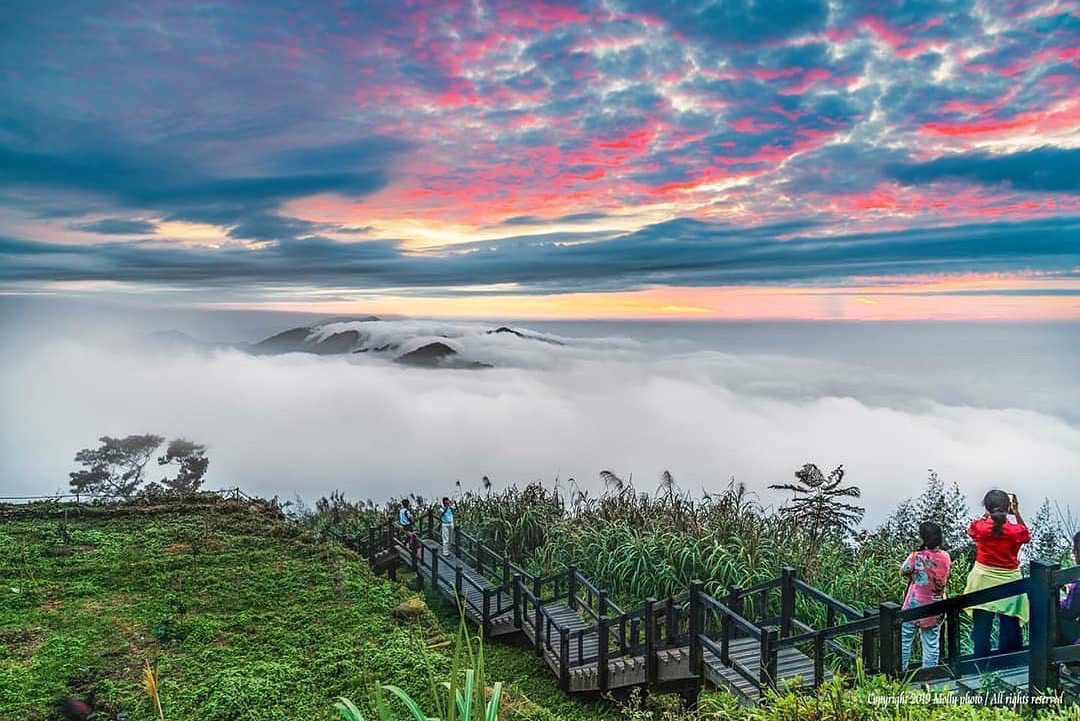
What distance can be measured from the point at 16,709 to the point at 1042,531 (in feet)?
A: 51.0

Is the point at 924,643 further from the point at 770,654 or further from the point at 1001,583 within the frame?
the point at 770,654

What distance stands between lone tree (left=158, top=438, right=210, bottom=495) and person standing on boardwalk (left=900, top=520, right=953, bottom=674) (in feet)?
131

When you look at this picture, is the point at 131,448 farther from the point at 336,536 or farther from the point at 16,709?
the point at 16,709

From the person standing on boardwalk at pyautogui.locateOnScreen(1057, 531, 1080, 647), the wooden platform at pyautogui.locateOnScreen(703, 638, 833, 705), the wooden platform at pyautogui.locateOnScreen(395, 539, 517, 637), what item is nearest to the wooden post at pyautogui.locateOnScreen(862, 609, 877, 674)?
the wooden platform at pyautogui.locateOnScreen(703, 638, 833, 705)

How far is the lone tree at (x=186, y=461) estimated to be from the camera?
4044 cm

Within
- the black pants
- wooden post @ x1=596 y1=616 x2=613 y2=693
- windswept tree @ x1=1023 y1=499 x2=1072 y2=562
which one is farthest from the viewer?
windswept tree @ x1=1023 y1=499 x2=1072 y2=562

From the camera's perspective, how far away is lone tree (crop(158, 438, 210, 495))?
40.4m

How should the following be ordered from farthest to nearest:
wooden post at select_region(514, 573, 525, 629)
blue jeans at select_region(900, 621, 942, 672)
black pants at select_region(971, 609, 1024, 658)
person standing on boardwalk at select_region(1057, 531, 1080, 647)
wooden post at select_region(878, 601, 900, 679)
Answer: wooden post at select_region(514, 573, 525, 629) < blue jeans at select_region(900, 621, 942, 672) < black pants at select_region(971, 609, 1024, 658) < wooden post at select_region(878, 601, 900, 679) < person standing on boardwalk at select_region(1057, 531, 1080, 647)

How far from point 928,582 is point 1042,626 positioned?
128 centimetres

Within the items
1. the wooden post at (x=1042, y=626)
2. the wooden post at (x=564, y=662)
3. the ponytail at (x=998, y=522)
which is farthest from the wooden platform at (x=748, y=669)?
the wooden post at (x=564, y=662)

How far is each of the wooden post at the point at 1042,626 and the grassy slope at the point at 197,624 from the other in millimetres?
4265

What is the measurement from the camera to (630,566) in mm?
12648

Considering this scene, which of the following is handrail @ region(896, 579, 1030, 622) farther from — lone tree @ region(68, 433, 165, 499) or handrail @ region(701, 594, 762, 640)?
lone tree @ region(68, 433, 165, 499)

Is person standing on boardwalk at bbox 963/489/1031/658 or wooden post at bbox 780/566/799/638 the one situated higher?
person standing on boardwalk at bbox 963/489/1031/658
